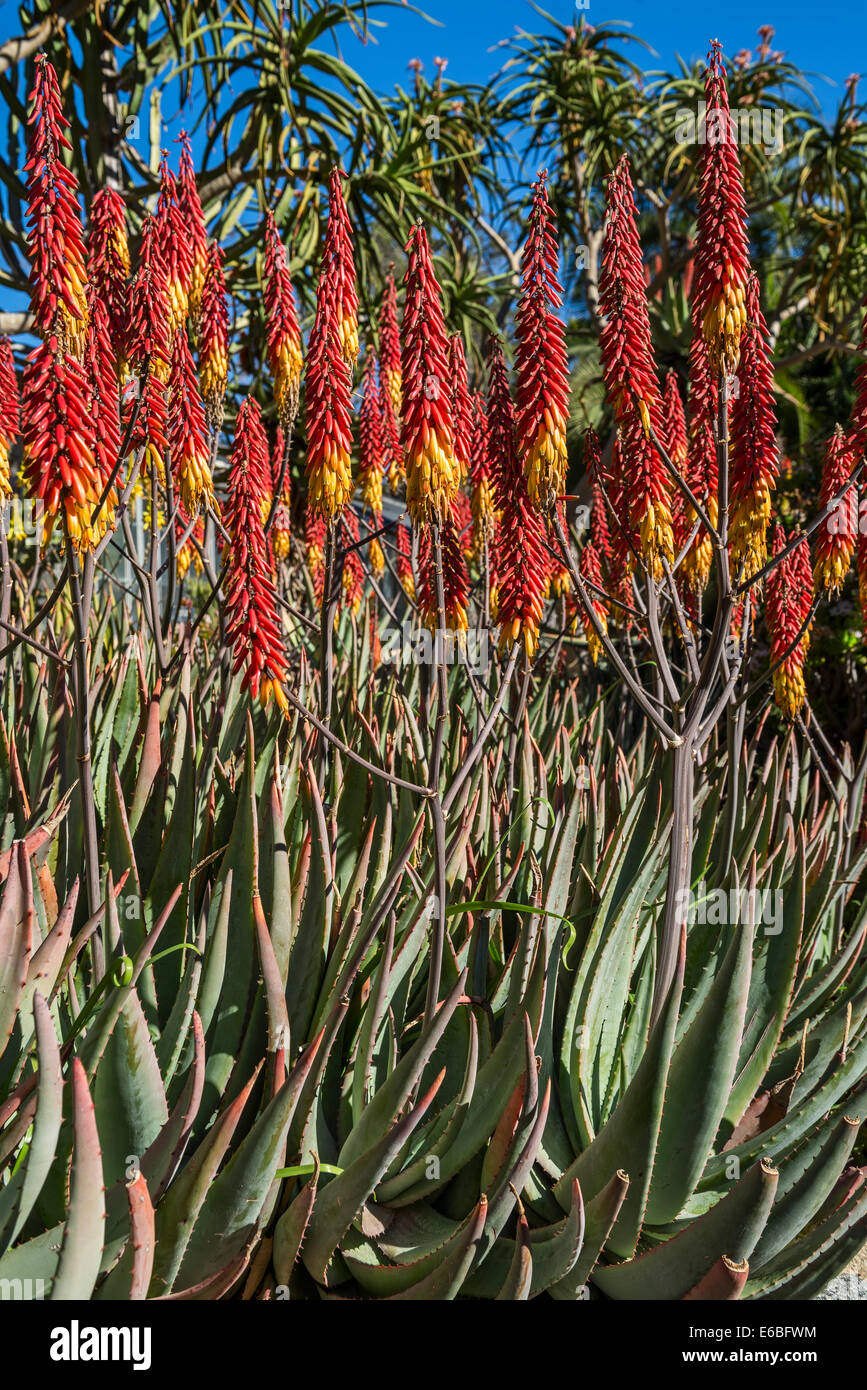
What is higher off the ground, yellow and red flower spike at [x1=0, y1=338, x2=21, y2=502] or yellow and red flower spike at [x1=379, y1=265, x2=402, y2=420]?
yellow and red flower spike at [x1=379, y1=265, x2=402, y2=420]

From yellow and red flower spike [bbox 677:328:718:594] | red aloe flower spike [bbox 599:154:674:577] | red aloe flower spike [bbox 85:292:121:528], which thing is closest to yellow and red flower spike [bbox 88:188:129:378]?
red aloe flower spike [bbox 85:292:121:528]

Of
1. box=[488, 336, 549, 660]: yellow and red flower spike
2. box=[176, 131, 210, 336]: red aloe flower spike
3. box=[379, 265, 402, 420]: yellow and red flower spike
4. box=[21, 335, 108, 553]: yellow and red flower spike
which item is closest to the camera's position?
box=[21, 335, 108, 553]: yellow and red flower spike

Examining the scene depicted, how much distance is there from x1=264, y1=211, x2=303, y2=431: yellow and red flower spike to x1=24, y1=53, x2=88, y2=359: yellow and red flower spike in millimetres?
591

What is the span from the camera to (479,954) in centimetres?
157

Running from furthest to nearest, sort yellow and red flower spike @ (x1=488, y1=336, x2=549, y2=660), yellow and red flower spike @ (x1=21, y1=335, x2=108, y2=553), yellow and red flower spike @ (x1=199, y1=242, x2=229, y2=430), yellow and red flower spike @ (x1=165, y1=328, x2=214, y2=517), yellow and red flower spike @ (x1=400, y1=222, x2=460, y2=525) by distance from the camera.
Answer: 1. yellow and red flower spike @ (x1=199, y1=242, x2=229, y2=430)
2. yellow and red flower spike @ (x1=165, y1=328, x2=214, y2=517)
3. yellow and red flower spike @ (x1=488, y1=336, x2=549, y2=660)
4. yellow and red flower spike @ (x1=400, y1=222, x2=460, y2=525)
5. yellow and red flower spike @ (x1=21, y1=335, x2=108, y2=553)

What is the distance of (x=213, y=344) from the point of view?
80.3 inches

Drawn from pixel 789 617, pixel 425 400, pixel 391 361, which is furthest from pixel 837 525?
pixel 391 361

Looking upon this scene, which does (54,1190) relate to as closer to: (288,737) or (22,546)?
(288,737)

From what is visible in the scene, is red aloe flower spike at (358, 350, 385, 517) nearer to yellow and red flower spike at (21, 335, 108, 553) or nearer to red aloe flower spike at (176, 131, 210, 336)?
red aloe flower spike at (176, 131, 210, 336)

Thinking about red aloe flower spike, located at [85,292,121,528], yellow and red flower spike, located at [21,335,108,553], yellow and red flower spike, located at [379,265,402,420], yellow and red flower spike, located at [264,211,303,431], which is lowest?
yellow and red flower spike, located at [21,335,108,553]

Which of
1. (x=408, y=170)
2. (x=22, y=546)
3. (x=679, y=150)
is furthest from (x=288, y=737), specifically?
(x=679, y=150)

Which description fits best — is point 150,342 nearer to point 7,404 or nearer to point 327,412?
point 327,412

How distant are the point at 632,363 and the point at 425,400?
417 millimetres

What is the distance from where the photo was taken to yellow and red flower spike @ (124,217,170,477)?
1499mm
